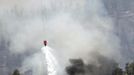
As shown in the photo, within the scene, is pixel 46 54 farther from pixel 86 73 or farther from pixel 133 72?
pixel 133 72

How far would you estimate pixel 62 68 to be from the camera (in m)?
168

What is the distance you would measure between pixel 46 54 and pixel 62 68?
3478cm

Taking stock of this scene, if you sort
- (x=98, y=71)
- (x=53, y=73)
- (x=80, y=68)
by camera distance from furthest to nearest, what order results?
(x=98, y=71)
(x=80, y=68)
(x=53, y=73)

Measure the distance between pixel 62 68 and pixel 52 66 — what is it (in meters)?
32.6

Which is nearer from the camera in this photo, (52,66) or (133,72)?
(52,66)

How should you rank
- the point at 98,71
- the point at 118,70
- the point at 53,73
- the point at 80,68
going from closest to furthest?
the point at 53,73 < the point at 80,68 < the point at 98,71 < the point at 118,70

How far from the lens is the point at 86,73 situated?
553 feet

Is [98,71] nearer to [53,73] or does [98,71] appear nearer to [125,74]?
[125,74]

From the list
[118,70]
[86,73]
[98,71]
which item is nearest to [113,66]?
[118,70]

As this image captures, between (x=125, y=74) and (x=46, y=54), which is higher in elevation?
(x=46, y=54)

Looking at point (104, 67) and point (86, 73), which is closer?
point (86, 73)

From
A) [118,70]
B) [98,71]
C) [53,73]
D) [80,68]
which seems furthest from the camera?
[118,70]

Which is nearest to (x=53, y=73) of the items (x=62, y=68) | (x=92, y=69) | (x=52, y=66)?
(x=52, y=66)

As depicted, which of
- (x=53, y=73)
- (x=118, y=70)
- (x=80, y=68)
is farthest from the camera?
(x=118, y=70)
